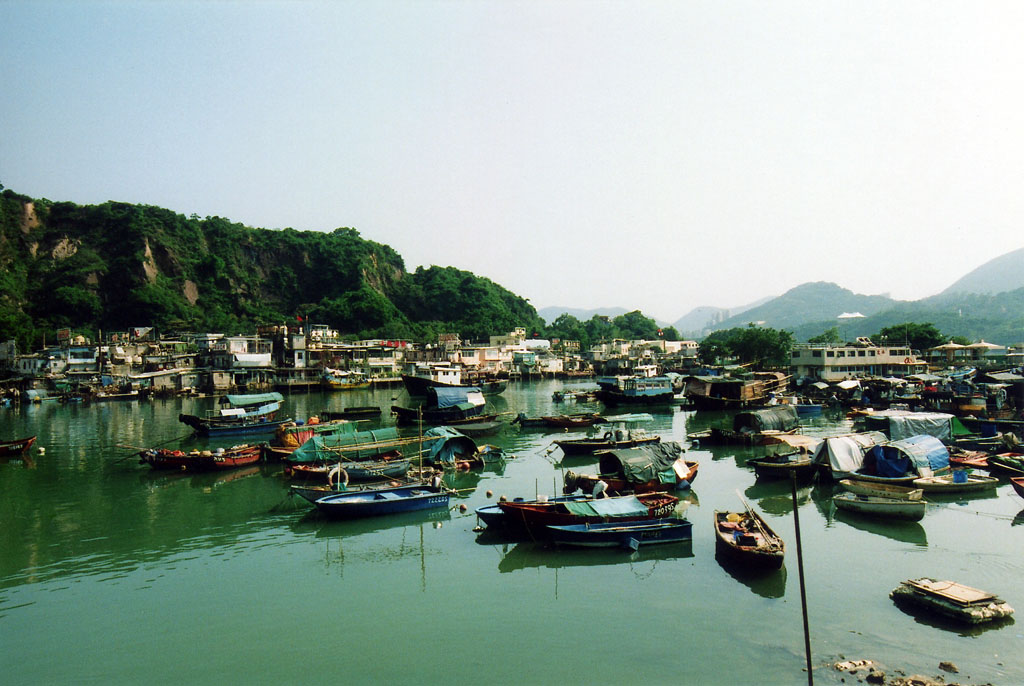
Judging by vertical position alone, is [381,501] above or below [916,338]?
below

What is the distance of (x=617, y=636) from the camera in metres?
11.6

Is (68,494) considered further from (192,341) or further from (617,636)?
(192,341)

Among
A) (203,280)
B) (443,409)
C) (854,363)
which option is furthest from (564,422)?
(203,280)

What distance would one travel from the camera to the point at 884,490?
1894 cm

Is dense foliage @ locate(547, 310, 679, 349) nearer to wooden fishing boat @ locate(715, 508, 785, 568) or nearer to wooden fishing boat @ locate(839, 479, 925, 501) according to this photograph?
wooden fishing boat @ locate(839, 479, 925, 501)

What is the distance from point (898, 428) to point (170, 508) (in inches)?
1195

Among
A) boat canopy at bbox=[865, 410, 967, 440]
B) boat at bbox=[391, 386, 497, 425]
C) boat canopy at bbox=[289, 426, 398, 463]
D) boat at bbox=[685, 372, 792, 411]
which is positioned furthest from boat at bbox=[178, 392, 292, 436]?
boat canopy at bbox=[865, 410, 967, 440]

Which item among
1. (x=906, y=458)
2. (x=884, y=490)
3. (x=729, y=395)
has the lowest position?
(x=884, y=490)

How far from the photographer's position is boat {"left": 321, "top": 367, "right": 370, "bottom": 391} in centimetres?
6956

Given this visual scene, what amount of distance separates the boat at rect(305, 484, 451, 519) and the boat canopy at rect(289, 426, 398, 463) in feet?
15.4

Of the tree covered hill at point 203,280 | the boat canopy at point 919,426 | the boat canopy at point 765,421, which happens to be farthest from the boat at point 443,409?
the tree covered hill at point 203,280

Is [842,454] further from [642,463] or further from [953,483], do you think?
[642,463]

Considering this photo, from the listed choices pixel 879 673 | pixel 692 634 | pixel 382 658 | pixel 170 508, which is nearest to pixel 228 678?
pixel 382 658

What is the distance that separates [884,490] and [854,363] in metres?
43.1
